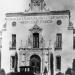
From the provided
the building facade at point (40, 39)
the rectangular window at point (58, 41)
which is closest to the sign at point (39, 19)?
the building facade at point (40, 39)

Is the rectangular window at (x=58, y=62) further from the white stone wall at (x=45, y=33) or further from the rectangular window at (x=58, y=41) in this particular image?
the rectangular window at (x=58, y=41)

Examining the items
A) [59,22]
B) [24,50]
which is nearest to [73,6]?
[59,22]

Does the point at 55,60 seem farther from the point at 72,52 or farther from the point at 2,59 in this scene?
the point at 2,59

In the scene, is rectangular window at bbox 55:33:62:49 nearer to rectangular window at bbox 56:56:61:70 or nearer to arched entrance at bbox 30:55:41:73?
rectangular window at bbox 56:56:61:70

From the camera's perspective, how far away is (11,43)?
1265cm

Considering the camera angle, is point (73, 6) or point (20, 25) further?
point (20, 25)

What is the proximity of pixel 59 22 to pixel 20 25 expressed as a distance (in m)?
0.98

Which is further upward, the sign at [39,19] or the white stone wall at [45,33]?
the sign at [39,19]

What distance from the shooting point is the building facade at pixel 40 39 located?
12.5 meters

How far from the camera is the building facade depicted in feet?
41.1

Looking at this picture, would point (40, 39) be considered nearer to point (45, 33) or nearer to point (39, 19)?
point (45, 33)

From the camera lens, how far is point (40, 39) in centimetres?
1267

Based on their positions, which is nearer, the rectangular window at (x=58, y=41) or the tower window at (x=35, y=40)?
the rectangular window at (x=58, y=41)

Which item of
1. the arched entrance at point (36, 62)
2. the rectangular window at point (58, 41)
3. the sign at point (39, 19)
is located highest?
the sign at point (39, 19)
